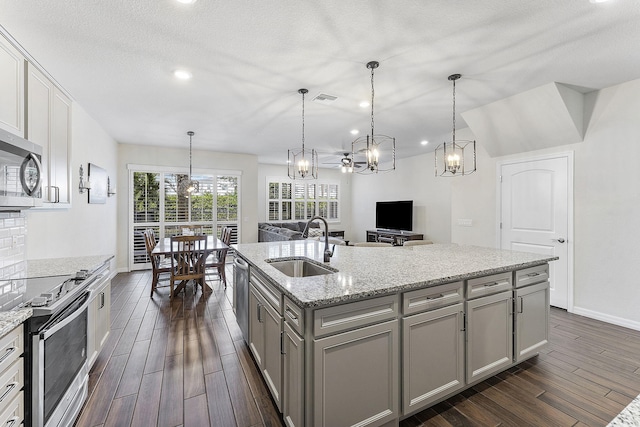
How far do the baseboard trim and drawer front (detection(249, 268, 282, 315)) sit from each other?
3933 mm

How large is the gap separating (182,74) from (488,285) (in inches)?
129

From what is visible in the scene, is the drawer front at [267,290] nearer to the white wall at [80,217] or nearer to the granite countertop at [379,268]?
the granite countertop at [379,268]

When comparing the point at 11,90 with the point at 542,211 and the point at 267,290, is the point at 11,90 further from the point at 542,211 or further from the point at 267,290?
the point at 542,211

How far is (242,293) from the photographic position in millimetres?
2713

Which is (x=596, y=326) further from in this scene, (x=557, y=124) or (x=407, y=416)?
(x=407, y=416)

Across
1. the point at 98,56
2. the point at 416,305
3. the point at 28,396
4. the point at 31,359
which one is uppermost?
the point at 98,56

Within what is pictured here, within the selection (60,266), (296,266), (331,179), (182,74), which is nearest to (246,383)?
(296,266)

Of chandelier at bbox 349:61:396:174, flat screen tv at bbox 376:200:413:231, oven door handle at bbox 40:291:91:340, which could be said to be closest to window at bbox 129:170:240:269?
chandelier at bbox 349:61:396:174

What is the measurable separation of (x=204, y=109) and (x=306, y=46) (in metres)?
2.08

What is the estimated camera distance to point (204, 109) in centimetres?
389

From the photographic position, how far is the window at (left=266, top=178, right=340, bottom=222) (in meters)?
8.84

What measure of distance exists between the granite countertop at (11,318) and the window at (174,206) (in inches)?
210

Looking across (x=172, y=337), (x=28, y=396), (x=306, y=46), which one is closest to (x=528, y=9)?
(x=306, y=46)

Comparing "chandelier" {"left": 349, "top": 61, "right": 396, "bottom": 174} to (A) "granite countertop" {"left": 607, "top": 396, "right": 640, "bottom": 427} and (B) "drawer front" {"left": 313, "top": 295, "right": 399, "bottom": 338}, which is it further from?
(A) "granite countertop" {"left": 607, "top": 396, "right": 640, "bottom": 427}
